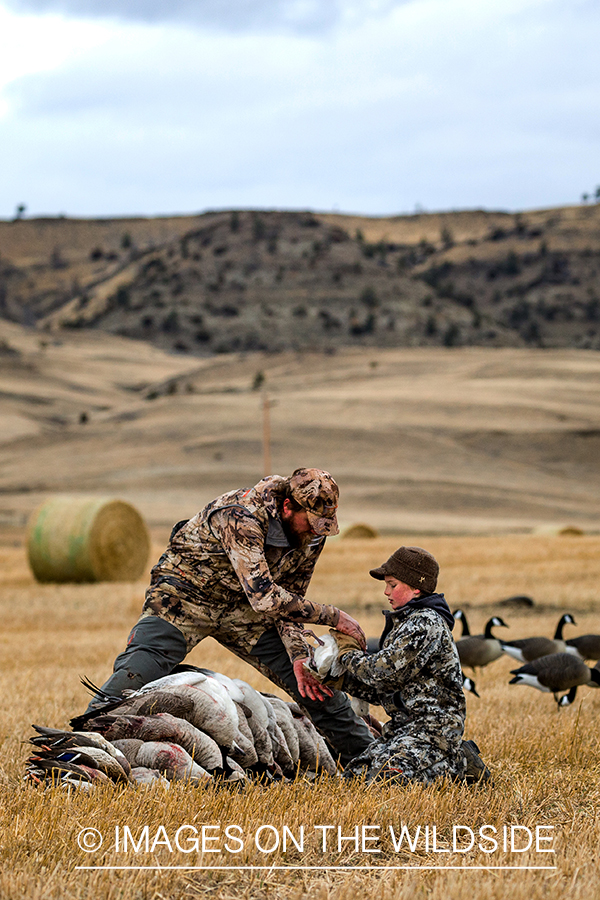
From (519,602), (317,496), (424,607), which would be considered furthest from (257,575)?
(519,602)

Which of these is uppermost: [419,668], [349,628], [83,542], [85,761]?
[349,628]

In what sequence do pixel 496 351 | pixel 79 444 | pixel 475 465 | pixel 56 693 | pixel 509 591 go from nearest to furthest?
pixel 56 693, pixel 509 591, pixel 475 465, pixel 79 444, pixel 496 351

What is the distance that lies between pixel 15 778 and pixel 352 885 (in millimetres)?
2706

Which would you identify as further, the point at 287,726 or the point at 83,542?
the point at 83,542

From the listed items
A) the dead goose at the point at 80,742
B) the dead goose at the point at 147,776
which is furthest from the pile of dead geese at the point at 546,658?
the dead goose at the point at 80,742

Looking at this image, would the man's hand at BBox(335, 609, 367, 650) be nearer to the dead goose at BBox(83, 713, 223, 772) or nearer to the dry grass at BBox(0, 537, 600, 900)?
the dry grass at BBox(0, 537, 600, 900)

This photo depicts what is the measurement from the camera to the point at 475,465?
200ft

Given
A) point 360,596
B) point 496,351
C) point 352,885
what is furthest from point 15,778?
point 496,351

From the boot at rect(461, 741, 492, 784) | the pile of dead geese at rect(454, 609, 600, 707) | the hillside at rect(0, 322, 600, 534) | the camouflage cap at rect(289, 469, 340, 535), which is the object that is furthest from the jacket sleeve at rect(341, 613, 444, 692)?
the hillside at rect(0, 322, 600, 534)

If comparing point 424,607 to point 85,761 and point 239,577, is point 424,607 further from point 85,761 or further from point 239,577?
point 85,761

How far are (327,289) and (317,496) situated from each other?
416ft

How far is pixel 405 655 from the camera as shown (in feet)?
19.8

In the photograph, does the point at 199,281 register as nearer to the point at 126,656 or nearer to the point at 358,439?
the point at 358,439

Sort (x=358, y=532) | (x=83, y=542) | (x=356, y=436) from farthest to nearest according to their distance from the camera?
(x=356, y=436) < (x=358, y=532) < (x=83, y=542)
